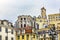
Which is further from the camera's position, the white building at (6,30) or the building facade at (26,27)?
the building facade at (26,27)

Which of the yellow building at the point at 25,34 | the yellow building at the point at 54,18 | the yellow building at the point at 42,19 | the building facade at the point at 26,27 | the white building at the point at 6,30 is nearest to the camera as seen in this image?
the white building at the point at 6,30

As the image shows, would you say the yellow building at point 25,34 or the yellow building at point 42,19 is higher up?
the yellow building at point 42,19

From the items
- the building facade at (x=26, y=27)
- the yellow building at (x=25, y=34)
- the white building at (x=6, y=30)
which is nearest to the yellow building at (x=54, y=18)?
the building facade at (x=26, y=27)

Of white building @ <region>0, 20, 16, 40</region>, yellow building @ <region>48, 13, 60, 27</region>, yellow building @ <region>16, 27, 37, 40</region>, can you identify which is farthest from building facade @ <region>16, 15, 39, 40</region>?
white building @ <region>0, 20, 16, 40</region>

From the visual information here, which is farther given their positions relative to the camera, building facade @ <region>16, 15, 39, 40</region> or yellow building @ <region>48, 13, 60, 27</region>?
yellow building @ <region>48, 13, 60, 27</region>

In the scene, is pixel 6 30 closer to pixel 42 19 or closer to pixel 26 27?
pixel 26 27

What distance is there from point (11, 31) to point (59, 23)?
80.7ft

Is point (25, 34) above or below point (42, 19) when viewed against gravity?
below

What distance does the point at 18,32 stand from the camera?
Result: 74625 millimetres

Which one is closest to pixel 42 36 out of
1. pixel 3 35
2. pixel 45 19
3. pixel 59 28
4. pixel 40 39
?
pixel 40 39

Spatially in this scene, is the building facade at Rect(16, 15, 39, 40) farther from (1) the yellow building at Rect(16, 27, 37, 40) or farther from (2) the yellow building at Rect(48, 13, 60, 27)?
(2) the yellow building at Rect(48, 13, 60, 27)

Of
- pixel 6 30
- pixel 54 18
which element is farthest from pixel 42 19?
pixel 6 30

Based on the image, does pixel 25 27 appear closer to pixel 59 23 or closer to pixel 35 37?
pixel 35 37

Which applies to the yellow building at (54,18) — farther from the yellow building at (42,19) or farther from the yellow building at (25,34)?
the yellow building at (25,34)
